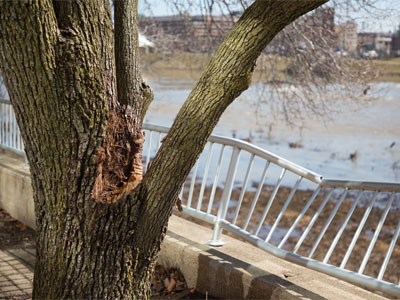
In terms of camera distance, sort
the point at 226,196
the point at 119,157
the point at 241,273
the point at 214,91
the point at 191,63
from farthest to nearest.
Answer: the point at 191,63, the point at 226,196, the point at 241,273, the point at 119,157, the point at 214,91

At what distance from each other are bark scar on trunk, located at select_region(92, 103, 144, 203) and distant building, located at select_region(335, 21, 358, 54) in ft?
20.7

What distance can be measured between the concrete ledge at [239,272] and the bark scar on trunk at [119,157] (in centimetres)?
137

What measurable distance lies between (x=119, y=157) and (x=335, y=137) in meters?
15.9

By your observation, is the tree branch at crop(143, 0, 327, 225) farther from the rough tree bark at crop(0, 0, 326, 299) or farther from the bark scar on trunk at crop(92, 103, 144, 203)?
the bark scar on trunk at crop(92, 103, 144, 203)

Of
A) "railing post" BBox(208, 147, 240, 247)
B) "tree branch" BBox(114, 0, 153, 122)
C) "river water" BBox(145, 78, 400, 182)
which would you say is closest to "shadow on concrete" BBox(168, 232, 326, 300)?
"railing post" BBox(208, 147, 240, 247)

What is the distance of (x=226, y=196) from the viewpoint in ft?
15.8

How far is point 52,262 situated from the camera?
3510 millimetres

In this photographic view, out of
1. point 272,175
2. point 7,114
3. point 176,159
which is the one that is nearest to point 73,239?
point 176,159

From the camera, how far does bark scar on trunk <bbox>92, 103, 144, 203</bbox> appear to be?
11.3 ft

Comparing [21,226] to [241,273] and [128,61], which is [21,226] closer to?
[241,273]

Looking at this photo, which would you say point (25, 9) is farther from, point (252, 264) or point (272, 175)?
point (272, 175)

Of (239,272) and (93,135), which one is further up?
(93,135)

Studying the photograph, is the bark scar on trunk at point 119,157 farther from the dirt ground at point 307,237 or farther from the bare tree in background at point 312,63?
the bare tree in background at point 312,63

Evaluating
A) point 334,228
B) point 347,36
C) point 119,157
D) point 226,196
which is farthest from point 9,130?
point 334,228
